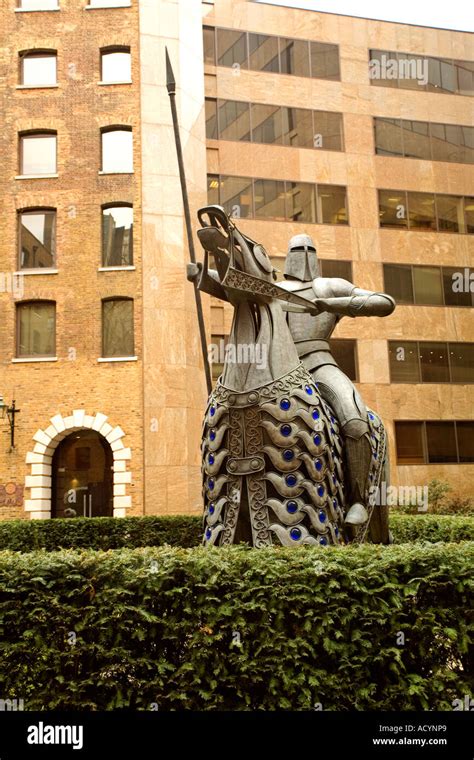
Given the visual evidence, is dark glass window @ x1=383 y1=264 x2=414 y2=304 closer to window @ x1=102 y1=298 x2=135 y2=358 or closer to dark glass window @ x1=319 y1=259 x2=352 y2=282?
dark glass window @ x1=319 y1=259 x2=352 y2=282

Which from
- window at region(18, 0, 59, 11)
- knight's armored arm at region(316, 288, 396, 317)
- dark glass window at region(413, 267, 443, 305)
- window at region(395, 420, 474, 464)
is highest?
window at region(18, 0, 59, 11)

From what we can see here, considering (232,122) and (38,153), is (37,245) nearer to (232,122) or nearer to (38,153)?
(38,153)

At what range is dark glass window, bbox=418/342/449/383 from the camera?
30.9 metres

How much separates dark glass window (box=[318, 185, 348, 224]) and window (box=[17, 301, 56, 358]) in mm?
12069

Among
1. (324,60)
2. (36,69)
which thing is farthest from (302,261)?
(324,60)

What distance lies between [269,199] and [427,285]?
7728 mm

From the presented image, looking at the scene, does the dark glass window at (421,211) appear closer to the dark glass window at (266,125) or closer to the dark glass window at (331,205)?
the dark glass window at (331,205)

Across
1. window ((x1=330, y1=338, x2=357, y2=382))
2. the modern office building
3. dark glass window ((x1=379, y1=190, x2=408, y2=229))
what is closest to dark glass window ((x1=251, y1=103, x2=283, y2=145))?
the modern office building

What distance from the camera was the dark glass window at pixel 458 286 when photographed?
32.1 m

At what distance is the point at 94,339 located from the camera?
83.3 ft

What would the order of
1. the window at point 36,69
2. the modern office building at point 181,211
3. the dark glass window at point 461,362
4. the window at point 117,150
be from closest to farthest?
the modern office building at point 181,211 < the window at point 117,150 < the window at point 36,69 < the dark glass window at point 461,362

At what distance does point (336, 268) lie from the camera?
30.8m

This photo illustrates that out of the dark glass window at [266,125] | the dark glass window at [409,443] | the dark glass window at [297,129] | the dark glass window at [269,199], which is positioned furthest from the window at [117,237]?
the dark glass window at [409,443]

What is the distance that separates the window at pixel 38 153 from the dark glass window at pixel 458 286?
16947 mm
